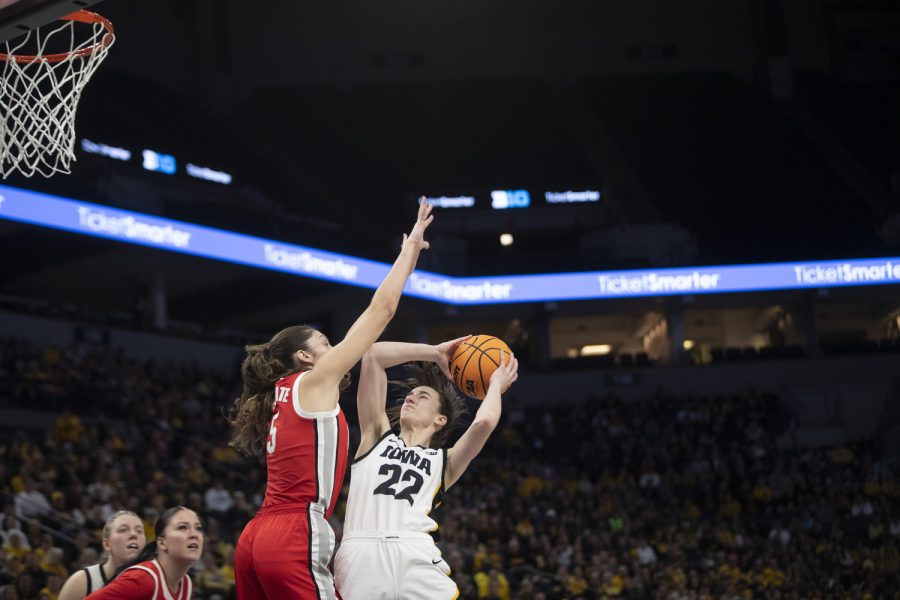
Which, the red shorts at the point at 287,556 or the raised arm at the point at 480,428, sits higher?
the raised arm at the point at 480,428

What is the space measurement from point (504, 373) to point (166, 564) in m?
1.50

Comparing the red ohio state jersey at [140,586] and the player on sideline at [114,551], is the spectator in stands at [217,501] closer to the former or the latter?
the player on sideline at [114,551]

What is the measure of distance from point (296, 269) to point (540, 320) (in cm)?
807

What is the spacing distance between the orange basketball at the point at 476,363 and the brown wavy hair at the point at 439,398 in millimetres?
118

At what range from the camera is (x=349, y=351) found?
4008 millimetres

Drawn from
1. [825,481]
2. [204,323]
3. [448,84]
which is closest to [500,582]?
[825,481]

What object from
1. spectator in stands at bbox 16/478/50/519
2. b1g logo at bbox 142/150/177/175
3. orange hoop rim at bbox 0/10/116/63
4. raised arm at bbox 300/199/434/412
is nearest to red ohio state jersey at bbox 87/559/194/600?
raised arm at bbox 300/199/434/412

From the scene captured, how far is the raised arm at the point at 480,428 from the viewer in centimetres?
470

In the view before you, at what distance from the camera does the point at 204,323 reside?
27.8 meters

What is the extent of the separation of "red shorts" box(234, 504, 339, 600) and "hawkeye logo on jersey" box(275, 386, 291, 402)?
1.20 feet

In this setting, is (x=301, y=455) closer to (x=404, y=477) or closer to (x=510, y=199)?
(x=404, y=477)

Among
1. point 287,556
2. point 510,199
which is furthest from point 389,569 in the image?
point 510,199

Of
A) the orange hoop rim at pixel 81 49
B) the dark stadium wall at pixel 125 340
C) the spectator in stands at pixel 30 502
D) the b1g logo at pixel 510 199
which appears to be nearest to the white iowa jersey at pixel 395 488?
the orange hoop rim at pixel 81 49

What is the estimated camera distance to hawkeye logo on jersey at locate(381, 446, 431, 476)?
15.4 ft
